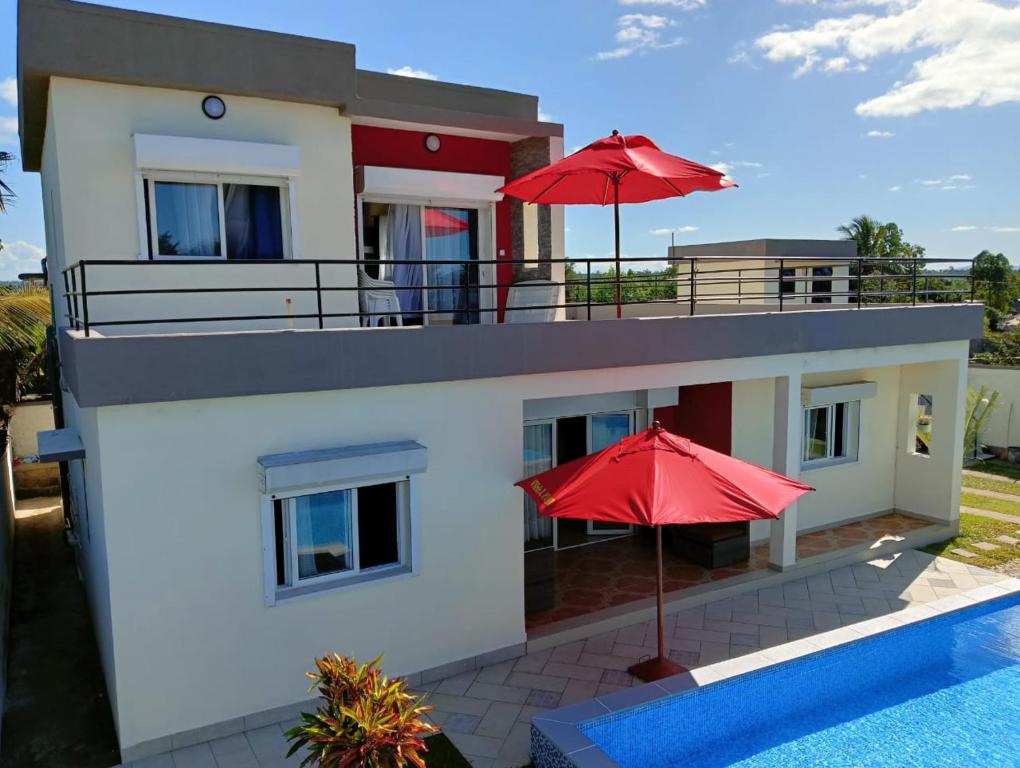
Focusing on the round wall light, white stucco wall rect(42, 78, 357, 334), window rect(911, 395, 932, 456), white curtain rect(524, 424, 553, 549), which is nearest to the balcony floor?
white curtain rect(524, 424, 553, 549)

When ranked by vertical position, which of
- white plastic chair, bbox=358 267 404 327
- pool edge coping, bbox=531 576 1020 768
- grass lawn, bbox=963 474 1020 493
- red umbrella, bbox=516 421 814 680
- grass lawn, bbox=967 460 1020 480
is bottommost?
grass lawn, bbox=967 460 1020 480

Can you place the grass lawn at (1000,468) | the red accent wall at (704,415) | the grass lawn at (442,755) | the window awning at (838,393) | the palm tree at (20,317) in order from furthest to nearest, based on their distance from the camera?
1. the grass lawn at (1000,468)
2. the window awning at (838,393)
3. the red accent wall at (704,415)
4. the palm tree at (20,317)
5. the grass lawn at (442,755)

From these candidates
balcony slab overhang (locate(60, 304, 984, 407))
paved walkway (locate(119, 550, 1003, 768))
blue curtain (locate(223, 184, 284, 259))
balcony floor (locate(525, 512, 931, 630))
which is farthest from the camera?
balcony floor (locate(525, 512, 931, 630))

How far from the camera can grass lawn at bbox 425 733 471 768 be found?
287 inches

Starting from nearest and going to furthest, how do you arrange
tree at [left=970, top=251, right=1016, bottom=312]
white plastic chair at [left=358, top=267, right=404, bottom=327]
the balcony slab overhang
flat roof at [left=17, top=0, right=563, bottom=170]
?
the balcony slab overhang < flat roof at [left=17, top=0, right=563, bottom=170] < white plastic chair at [left=358, top=267, right=404, bottom=327] < tree at [left=970, top=251, right=1016, bottom=312]

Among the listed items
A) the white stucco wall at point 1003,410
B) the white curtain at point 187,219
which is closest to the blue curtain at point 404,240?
the white curtain at point 187,219

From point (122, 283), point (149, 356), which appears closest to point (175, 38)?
point (122, 283)

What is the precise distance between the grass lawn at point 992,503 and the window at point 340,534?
47.6 ft

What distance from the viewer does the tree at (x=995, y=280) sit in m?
63.4

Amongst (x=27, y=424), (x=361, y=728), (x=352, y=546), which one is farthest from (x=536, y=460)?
(x=27, y=424)

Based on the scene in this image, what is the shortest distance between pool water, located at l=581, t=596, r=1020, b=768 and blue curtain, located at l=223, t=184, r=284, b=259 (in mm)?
7834

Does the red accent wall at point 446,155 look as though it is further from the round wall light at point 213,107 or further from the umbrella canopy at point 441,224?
the round wall light at point 213,107

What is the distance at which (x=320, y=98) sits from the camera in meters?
10.8

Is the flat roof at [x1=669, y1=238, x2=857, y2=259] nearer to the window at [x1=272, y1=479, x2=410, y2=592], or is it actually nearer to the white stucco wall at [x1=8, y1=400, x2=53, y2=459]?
the window at [x1=272, y1=479, x2=410, y2=592]
